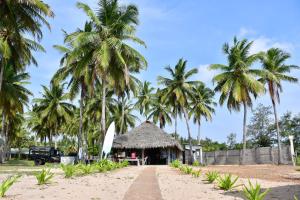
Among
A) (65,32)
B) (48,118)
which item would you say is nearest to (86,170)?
(65,32)

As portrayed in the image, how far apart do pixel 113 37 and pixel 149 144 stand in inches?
608

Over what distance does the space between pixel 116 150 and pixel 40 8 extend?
22446mm

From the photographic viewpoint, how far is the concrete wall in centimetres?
3502

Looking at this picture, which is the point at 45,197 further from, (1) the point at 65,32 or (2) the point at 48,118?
(2) the point at 48,118

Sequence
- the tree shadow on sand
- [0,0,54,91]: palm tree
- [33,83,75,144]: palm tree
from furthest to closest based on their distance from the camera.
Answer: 1. [33,83,75,144]: palm tree
2. [0,0,54,91]: palm tree
3. the tree shadow on sand

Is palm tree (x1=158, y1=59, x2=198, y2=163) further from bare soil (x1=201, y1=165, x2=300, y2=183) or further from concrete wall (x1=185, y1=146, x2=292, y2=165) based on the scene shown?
bare soil (x1=201, y1=165, x2=300, y2=183)

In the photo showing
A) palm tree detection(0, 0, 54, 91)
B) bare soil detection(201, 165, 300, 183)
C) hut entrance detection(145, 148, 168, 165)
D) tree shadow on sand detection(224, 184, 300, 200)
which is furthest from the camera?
hut entrance detection(145, 148, 168, 165)

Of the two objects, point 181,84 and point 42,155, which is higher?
point 181,84

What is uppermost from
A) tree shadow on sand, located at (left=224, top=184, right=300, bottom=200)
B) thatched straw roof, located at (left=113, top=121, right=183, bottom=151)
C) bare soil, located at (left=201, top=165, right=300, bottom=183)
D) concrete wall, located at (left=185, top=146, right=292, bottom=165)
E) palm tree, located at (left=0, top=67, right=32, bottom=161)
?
palm tree, located at (left=0, top=67, right=32, bottom=161)

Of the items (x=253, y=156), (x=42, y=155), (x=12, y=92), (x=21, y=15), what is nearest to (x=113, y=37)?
(x=21, y=15)

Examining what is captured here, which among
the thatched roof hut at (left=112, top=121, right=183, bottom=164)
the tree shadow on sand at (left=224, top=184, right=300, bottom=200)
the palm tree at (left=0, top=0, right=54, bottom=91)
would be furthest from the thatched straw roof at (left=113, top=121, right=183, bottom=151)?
the tree shadow on sand at (left=224, top=184, right=300, bottom=200)

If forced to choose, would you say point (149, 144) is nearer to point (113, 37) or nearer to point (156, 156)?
point (156, 156)

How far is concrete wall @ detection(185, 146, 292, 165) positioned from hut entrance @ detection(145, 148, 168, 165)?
24.0ft

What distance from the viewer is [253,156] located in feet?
125
